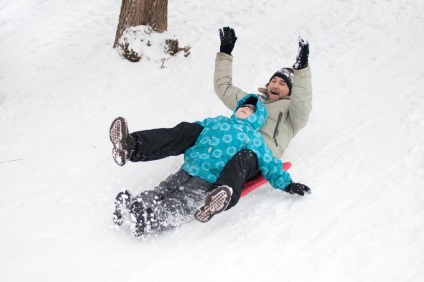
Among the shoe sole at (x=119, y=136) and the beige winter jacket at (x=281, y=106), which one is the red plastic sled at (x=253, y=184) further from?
the shoe sole at (x=119, y=136)

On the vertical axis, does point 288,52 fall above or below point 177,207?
above

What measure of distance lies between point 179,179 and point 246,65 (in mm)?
2362

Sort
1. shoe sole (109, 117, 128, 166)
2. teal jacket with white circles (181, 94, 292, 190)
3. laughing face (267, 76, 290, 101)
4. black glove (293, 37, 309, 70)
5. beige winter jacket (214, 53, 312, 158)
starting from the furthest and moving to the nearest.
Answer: laughing face (267, 76, 290, 101) < beige winter jacket (214, 53, 312, 158) < black glove (293, 37, 309, 70) < teal jacket with white circles (181, 94, 292, 190) < shoe sole (109, 117, 128, 166)

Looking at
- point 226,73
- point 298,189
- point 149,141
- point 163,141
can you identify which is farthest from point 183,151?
point 226,73

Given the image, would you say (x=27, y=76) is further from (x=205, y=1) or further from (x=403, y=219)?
(x=403, y=219)

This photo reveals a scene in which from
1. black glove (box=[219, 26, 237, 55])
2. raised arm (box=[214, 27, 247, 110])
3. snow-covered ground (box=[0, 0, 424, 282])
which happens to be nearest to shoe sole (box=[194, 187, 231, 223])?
snow-covered ground (box=[0, 0, 424, 282])

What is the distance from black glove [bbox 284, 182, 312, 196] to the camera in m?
3.39

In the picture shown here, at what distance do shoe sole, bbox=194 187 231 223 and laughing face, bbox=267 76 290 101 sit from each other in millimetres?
1516

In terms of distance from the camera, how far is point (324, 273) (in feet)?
8.80

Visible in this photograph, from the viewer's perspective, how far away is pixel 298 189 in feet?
11.1

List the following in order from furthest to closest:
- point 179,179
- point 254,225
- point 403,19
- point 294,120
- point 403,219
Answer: point 403,19 < point 294,120 < point 179,179 < point 254,225 < point 403,219

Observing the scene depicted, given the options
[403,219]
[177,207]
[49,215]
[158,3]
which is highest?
[158,3]

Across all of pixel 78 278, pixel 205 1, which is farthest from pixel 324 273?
pixel 205 1

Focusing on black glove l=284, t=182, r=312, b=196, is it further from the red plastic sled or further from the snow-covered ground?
the red plastic sled
